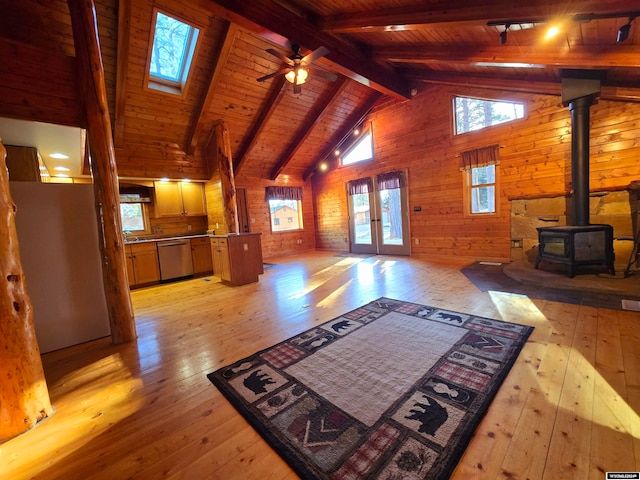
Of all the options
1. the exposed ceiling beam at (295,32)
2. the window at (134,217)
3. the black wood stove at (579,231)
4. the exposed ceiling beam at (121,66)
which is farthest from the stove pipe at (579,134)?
the window at (134,217)

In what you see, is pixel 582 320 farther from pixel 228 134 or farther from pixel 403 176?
pixel 228 134

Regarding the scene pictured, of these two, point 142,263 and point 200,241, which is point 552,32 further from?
point 142,263

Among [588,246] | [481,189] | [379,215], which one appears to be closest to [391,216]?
[379,215]

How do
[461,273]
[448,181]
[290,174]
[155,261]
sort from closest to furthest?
[461,273] → [155,261] → [448,181] → [290,174]

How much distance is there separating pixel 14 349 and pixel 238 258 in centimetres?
340

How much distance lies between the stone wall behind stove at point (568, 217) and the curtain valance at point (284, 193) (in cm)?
580

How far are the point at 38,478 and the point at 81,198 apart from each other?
258 centimetres

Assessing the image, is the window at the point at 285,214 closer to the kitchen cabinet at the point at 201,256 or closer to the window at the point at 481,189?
the kitchen cabinet at the point at 201,256

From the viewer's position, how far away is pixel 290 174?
8.66 m

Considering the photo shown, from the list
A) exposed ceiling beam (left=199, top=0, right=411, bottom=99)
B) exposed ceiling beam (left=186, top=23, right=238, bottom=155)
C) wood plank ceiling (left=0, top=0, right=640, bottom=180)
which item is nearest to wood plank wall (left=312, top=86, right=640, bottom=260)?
wood plank ceiling (left=0, top=0, right=640, bottom=180)

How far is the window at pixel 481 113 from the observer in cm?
507

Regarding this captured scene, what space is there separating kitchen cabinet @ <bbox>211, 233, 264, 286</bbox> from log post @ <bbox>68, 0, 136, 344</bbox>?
6.69 feet

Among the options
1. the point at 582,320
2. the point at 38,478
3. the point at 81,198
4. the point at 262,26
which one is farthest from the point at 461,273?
the point at 81,198

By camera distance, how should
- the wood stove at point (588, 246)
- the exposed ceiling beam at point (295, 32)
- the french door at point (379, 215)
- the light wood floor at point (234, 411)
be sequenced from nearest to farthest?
the light wood floor at point (234, 411)
the exposed ceiling beam at point (295, 32)
the wood stove at point (588, 246)
the french door at point (379, 215)
